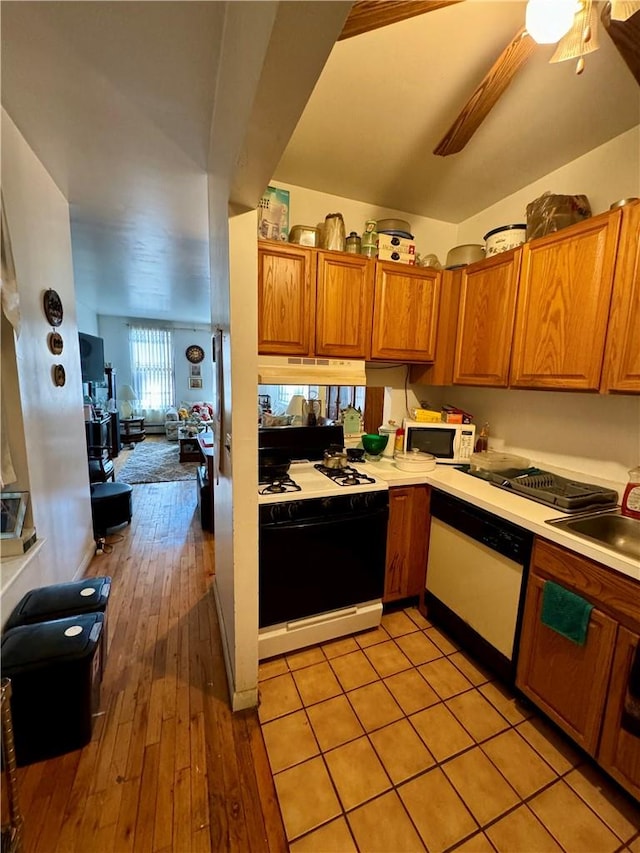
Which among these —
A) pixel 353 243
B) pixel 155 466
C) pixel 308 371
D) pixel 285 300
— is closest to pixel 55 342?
pixel 285 300

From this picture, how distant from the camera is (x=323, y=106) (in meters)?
1.53

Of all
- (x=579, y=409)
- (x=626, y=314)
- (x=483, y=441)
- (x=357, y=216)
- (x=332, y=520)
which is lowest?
(x=332, y=520)

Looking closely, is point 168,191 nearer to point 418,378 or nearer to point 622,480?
point 418,378

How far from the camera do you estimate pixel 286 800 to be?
1.21 m

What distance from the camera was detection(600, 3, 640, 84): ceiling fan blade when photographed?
98 cm

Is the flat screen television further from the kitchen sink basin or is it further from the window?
the kitchen sink basin

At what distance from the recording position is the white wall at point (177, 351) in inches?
293

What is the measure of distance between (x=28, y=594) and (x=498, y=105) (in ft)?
9.88

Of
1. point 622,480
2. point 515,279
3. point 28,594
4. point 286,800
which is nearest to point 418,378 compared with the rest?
point 515,279

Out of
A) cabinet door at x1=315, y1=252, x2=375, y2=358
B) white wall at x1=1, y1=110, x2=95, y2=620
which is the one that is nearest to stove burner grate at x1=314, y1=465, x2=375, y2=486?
cabinet door at x1=315, y1=252, x2=375, y2=358

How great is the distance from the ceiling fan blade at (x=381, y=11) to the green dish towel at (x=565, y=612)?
1953 mm

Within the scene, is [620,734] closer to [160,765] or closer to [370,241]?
[160,765]

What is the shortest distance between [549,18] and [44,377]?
2525mm

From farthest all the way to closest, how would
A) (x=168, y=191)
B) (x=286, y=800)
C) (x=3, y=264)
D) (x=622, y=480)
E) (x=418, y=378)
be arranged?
(x=418, y=378) < (x=168, y=191) < (x=622, y=480) < (x=3, y=264) < (x=286, y=800)
